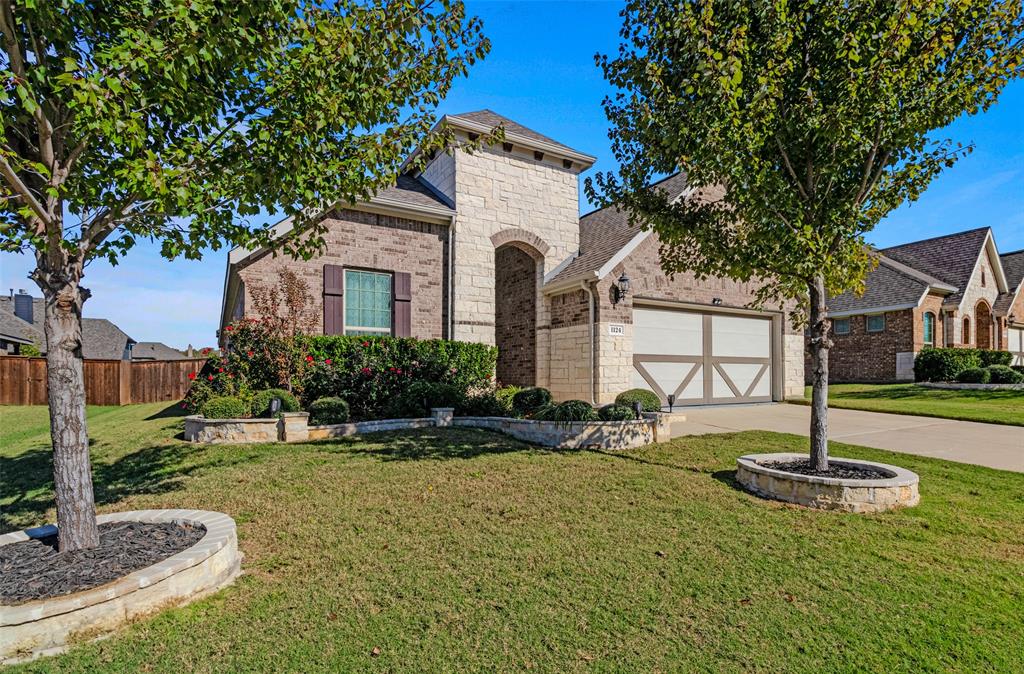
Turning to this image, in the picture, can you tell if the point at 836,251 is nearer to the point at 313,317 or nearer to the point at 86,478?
the point at 86,478

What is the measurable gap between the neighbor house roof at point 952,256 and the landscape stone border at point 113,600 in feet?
91.7

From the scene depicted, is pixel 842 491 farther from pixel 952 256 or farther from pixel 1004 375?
pixel 952 256

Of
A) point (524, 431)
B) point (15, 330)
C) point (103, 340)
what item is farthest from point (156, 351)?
point (524, 431)

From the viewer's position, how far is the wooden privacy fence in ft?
51.9

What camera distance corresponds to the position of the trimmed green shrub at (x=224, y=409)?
27.5 feet

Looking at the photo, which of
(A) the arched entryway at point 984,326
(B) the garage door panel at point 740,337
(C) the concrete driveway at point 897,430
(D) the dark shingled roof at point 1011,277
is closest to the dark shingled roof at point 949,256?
(A) the arched entryway at point 984,326

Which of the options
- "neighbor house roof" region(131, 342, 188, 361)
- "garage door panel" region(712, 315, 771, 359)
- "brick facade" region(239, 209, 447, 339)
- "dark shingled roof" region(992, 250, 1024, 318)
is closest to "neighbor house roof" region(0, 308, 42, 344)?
"neighbor house roof" region(131, 342, 188, 361)

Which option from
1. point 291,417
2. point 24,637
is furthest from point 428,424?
point 24,637

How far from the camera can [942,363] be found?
61.4 ft

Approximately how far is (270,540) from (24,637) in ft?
5.50

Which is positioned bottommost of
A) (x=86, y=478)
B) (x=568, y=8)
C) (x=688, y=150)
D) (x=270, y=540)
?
A: (x=270, y=540)

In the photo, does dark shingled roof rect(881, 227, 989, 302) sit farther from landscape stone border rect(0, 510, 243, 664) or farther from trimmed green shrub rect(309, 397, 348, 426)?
landscape stone border rect(0, 510, 243, 664)

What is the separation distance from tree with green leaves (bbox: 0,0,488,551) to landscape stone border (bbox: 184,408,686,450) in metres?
4.37

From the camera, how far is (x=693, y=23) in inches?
203
